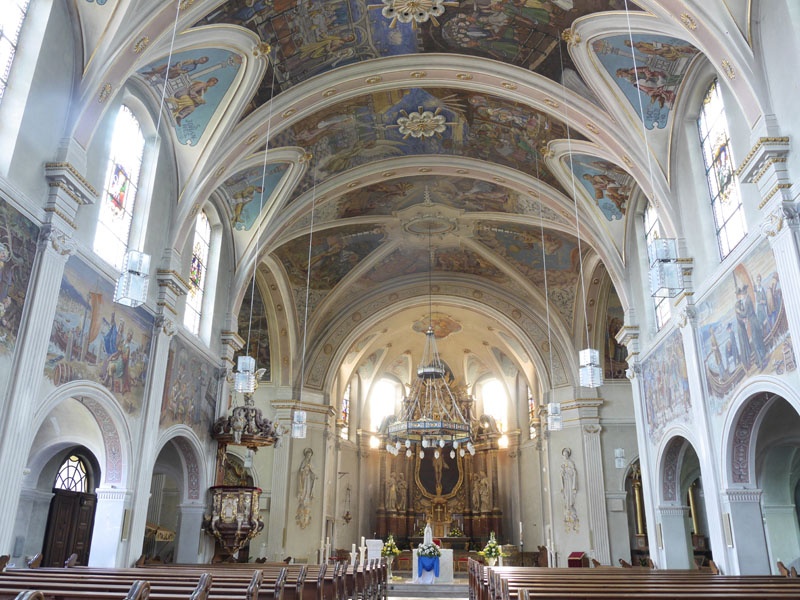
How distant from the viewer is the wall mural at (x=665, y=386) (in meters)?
12.7

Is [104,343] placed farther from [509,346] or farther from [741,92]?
[509,346]

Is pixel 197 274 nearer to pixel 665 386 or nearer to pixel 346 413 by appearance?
pixel 665 386

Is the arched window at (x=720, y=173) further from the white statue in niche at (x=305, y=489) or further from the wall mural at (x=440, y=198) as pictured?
the white statue in niche at (x=305, y=489)

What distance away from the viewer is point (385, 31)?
1281 cm

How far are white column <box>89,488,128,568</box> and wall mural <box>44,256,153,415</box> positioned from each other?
144 centimetres

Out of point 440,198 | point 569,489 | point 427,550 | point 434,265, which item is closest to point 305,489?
point 427,550

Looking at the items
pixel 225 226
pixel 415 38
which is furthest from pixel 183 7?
pixel 225 226

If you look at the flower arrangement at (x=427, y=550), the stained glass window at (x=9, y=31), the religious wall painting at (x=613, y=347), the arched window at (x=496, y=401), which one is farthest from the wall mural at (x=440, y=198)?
the arched window at (x=496, y=401)

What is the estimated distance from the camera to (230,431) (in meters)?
Answer: 15.1

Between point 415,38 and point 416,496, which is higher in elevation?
point 415,38

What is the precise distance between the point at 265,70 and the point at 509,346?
1611 centimetres

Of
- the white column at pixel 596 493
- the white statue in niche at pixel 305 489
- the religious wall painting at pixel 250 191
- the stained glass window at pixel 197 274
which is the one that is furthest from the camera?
the white statue in niche at pixel 305 489

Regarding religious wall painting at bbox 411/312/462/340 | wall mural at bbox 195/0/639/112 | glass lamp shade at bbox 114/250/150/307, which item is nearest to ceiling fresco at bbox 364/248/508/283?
religious wall painting at bbox 411/312/462/340

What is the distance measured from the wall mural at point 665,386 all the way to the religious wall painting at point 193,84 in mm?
9905
